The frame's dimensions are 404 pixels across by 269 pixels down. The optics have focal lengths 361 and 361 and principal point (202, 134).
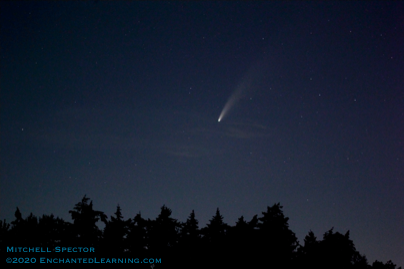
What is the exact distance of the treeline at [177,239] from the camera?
83.9 feet

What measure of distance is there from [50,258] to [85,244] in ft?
7.78

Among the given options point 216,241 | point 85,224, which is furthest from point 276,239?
point 85,224

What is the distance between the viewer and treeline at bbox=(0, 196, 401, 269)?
2556cm

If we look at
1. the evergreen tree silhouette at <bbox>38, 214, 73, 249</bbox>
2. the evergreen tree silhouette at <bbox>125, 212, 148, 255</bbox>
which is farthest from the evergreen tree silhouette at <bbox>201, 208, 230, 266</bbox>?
the evergreen tree silhouette at <bbox>38, 214, 73, 249</bbox>

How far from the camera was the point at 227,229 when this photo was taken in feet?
95.2

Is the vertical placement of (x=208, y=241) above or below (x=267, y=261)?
above

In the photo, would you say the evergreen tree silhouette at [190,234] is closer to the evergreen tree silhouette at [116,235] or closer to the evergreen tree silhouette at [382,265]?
the evergreen tree silhouette at [116,235]

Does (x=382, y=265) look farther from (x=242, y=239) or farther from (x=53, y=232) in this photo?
(x=53, y=232)

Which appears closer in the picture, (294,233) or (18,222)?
(18,222)

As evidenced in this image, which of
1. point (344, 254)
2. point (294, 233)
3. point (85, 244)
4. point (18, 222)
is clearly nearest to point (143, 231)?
point (85, 244)

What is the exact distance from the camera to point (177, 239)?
28.4 m

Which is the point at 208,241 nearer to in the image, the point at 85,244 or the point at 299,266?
the point at 299,266

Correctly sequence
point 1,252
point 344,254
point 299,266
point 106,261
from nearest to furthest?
point 1,252 → point 106,261 → point 299,266 → point 344,254

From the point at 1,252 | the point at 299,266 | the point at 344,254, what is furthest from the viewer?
the point at 344,254
